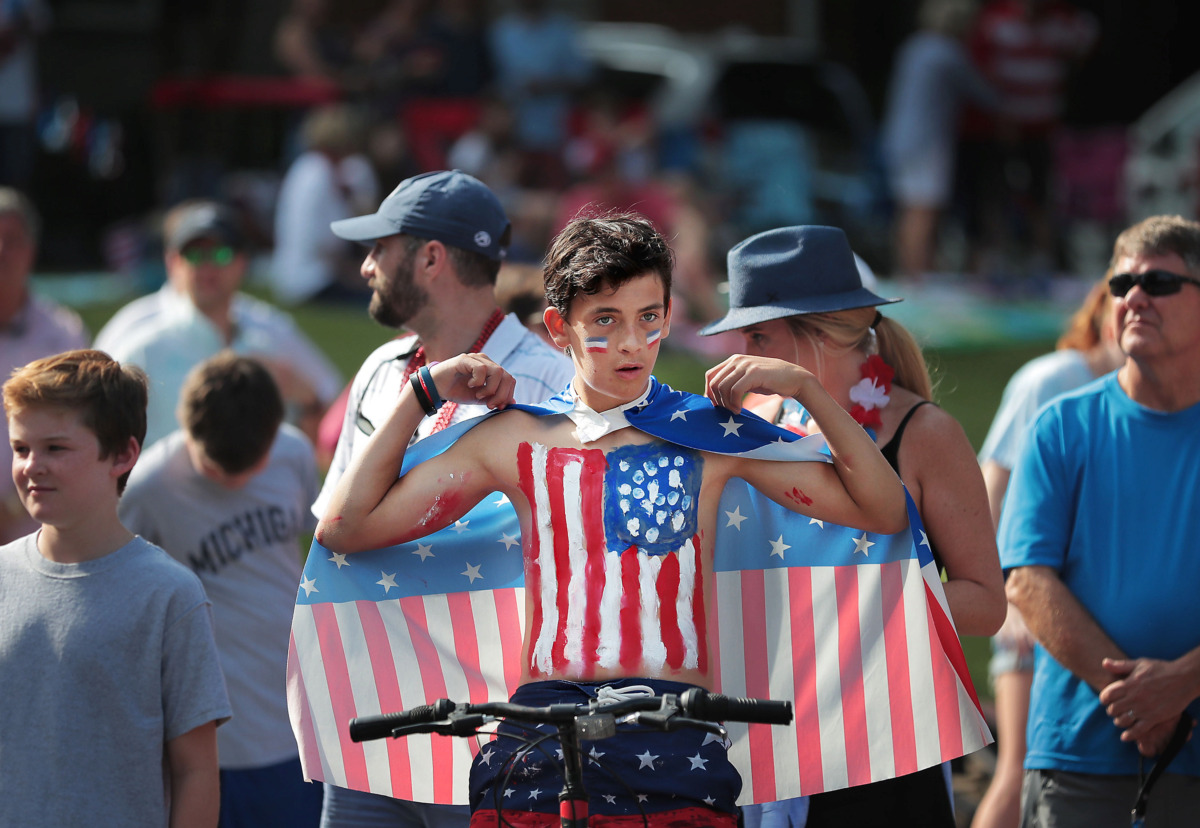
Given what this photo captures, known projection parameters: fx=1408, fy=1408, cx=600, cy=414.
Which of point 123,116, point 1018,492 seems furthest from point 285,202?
point 1018,492

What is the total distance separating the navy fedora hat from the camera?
343 centimetres

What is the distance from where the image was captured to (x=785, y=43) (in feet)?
61.5

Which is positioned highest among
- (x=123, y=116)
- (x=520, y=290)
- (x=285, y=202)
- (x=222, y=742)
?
(x=123, y=116)

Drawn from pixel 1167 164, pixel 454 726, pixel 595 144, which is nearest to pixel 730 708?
pixel 454 726

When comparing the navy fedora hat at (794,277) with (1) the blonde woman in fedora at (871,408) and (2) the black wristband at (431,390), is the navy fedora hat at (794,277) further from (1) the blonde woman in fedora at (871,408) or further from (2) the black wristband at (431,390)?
(2) the black wristband at (431,390)

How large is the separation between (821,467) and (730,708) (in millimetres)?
675

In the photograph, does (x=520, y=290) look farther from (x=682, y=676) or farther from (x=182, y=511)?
(x=682, y=676)

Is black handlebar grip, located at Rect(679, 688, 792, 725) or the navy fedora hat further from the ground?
the navy fedora hat

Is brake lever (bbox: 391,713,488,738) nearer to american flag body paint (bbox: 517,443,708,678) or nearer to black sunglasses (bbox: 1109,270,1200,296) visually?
american flag body paint (bbox: 517,443,708,678)

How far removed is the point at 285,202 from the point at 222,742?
815cm

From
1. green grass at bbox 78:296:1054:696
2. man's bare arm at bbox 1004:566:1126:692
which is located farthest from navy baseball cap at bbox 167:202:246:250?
man's bare arm at bbox 1004:566:1126:692

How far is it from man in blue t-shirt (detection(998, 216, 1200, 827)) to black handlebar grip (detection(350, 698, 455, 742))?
190cm

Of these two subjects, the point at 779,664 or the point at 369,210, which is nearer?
the point at 779,664

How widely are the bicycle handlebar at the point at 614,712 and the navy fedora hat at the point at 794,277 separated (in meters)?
1.27
